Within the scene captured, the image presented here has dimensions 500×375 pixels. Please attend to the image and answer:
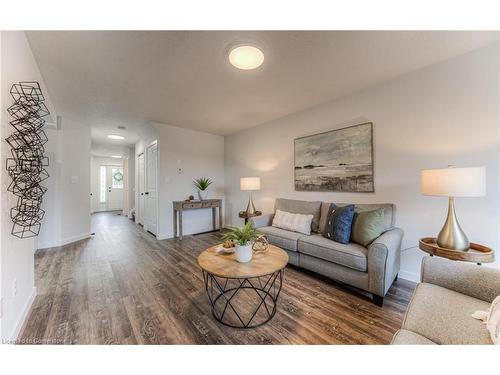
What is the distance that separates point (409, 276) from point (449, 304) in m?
1.34

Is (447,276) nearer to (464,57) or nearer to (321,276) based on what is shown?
(321,276)

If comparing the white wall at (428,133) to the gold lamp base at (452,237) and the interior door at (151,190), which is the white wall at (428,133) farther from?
the interior door at (151,190)

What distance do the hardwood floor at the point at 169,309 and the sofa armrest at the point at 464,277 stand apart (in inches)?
20.9

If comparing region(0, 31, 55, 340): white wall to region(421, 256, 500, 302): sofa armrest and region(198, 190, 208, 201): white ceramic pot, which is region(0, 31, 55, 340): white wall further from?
region(198, 190, 208, 201): white ceramic pot

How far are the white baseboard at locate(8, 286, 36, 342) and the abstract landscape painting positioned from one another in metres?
3.27

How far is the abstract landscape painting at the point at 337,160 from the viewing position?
2454mm

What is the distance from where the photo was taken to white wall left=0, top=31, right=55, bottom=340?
1.20 m

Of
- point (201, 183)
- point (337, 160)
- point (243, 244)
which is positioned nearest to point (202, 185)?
point (201, 183)

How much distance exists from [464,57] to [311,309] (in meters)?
2.79

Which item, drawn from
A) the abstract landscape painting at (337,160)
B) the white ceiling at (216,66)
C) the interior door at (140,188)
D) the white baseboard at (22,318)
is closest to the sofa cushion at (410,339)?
the abstract landscape painting at (337,160)

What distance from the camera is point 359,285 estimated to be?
180 centimetres

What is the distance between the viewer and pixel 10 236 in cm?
133
